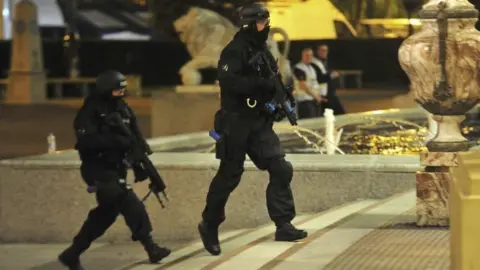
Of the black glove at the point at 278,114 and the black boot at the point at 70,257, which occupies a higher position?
the black glove at the point at 278,114

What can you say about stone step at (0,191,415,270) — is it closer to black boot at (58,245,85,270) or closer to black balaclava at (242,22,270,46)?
black boot at (58,245,85,270)

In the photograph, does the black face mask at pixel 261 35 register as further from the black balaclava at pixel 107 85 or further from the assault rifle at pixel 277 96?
the black balaclava at pixel 107 85

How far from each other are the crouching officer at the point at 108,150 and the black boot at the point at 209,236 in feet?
1.43

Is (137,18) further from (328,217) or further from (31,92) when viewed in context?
(328,217)

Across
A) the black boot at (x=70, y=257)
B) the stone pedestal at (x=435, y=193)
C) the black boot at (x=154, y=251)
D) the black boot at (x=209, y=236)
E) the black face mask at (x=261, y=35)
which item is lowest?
the black boot at (x=70, y=257)

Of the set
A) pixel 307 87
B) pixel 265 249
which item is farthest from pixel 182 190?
pixel 307 87

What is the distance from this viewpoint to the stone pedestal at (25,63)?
3278 cm

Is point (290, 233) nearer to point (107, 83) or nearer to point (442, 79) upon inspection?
point (442, 79)

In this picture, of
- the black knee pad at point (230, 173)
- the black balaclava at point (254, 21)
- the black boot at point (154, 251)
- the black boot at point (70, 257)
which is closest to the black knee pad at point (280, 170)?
the black knee pad at point (230, 173)

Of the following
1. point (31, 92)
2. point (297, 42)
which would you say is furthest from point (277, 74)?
point (297, 42)

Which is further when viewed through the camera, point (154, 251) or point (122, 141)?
point (154, 251)

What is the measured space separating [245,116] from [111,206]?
130cm

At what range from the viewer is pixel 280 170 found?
27.6ft

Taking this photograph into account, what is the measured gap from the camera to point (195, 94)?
19.4 metres
